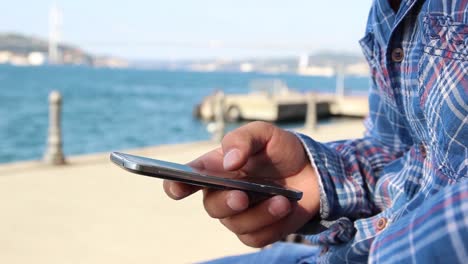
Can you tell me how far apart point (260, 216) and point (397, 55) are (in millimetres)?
330

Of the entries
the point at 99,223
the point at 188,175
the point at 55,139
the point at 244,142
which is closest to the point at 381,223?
the point at 244,142

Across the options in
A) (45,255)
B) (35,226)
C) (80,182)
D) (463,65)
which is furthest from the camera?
(80,182)

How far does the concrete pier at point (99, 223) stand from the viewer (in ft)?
13.2

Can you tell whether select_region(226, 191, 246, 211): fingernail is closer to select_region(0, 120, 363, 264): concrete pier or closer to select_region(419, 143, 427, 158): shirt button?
select_region(419, 143, 427, 158): shirt button

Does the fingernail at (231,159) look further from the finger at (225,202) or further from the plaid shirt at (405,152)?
the plaid shirt at (405,152)

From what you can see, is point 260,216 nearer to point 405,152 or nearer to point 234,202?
point 234,202

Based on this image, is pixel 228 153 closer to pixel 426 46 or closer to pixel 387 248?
pixel 426 46

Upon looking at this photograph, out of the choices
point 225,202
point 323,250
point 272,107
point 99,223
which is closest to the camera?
point 225,202

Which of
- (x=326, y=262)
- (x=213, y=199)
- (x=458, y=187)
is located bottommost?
(x=326, y=262)

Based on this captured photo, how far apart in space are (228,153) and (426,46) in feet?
1.04

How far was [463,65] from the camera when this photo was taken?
79 centimetres

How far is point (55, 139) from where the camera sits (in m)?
7.43

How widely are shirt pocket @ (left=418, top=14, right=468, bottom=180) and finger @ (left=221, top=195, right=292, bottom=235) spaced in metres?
0.23

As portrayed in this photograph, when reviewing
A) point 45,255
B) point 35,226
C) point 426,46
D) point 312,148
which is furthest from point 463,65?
point 35,226
